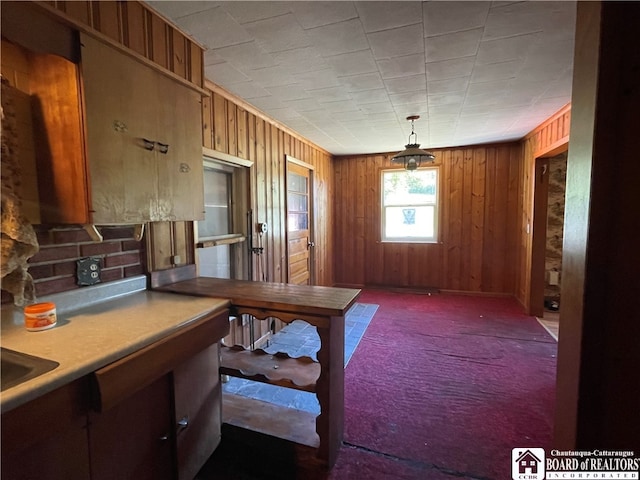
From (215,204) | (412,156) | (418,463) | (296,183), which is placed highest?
(412,156)

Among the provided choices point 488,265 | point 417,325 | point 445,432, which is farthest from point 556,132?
point 445,432

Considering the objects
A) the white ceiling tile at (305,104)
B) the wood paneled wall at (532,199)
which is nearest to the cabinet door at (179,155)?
the white ceiling tile at (305,104)

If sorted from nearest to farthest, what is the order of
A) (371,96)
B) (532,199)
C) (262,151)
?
1. (371,96)
2. (262,151)
3. (532,199)

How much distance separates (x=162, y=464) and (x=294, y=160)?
133 inches

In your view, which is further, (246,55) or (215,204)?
(215,204)

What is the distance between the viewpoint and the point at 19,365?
97 cm

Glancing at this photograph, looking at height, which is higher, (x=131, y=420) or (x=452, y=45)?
(x=452, y=45)

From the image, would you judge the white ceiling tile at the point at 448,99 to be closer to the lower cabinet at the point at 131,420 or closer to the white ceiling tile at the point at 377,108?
the white ceiling tile at the point at 377,108

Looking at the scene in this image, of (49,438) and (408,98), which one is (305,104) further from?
(49,438)

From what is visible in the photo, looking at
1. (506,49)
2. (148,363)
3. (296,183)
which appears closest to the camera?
(148,363)

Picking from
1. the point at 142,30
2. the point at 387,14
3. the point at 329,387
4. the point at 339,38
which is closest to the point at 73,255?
the point at 142,30

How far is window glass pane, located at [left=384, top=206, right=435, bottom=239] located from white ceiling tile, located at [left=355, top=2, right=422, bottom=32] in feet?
12.8

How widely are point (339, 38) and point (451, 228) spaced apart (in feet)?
13.2

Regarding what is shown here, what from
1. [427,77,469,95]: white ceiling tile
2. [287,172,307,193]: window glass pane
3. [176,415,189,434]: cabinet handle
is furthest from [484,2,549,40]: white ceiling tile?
[287,172,307,193]: window glass pane
